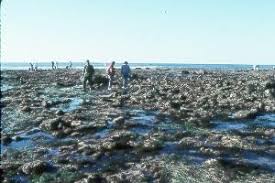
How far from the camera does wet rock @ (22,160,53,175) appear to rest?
14516 millimetres

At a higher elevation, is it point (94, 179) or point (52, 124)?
point (52, 124)

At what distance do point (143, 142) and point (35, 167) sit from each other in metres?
4.58

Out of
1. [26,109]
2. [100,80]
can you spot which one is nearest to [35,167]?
[26,109]

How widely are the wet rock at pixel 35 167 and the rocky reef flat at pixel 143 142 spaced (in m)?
0.03

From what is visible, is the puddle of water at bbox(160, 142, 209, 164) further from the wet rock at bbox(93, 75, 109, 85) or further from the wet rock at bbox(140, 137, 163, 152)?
the wet rock at bbox(93, 75, 109, 85)

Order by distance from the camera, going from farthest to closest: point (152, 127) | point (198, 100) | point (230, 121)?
point (198, 100), point (230, 121), point (152, 127)

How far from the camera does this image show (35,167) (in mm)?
14680

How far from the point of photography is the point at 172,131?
65.8ft

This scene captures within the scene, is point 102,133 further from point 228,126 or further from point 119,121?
point 228,126

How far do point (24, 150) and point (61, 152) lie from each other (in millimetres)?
1627

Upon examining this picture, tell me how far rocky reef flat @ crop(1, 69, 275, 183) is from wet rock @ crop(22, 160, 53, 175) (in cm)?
3

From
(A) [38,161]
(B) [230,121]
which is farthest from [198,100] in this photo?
(A) [38,161]

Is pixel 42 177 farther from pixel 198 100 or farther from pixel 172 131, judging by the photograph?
pixel 198 100

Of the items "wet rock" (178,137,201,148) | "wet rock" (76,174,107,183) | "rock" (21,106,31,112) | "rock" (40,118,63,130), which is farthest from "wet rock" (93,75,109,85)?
"wet rock" (76,174,107,183)
